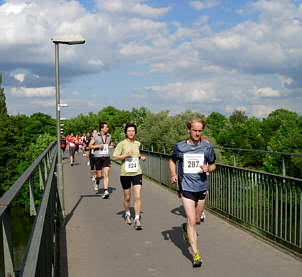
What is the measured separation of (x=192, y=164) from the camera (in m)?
5.40

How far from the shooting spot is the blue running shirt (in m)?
5.41

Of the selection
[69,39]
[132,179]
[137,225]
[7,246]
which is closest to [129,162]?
[132,179]

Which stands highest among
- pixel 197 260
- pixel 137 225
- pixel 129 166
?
pixel 129 166

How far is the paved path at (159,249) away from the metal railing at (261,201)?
254mm

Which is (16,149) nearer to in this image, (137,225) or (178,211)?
(178,211)

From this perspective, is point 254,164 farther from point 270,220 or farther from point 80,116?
point 80,116

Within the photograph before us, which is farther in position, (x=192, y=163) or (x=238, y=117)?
(x=238, y=117)

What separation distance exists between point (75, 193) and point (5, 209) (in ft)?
33.9

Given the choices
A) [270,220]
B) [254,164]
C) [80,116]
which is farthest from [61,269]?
[80,116]

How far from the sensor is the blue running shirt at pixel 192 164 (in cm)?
541

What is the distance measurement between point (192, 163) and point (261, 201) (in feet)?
6.42

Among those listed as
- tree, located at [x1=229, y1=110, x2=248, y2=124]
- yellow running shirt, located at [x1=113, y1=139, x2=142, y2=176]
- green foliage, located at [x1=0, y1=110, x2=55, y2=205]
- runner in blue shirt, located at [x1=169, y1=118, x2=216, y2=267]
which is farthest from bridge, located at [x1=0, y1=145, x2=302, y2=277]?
tree, located at [x1=229, y1=110, x2=248, y2=124]

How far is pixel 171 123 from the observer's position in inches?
2175

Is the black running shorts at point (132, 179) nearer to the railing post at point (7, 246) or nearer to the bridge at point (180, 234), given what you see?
the bridge at point (180, 234)
